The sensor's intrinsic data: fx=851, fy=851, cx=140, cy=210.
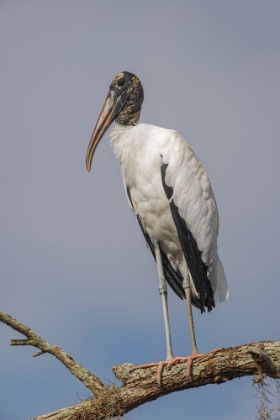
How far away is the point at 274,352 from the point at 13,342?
1.98m

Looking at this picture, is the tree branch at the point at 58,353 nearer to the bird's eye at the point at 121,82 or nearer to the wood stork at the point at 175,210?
the wood stork at the point at 175,210

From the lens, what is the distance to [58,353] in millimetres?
6574

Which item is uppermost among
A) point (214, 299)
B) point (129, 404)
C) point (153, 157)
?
point (153, 157)

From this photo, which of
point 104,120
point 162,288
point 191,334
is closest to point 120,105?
point 104,120

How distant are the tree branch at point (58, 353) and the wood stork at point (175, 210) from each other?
52.7 inches

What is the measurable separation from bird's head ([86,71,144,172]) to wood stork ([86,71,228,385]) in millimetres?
376

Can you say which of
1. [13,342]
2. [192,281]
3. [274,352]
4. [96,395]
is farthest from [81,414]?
[192,281]

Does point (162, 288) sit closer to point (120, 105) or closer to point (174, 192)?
point (174, 192)

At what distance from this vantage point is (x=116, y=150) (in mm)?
8453

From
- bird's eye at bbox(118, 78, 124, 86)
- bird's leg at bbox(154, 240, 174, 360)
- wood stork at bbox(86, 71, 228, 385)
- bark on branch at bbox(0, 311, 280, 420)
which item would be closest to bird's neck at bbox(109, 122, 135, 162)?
wood stork at bbox(86, 71, 228, 385)

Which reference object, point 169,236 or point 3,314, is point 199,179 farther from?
point 3,314

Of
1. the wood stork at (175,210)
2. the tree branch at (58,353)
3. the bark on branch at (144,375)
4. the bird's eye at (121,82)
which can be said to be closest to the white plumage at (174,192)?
the wood stork at (175,210)

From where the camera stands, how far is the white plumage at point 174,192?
8.03 m

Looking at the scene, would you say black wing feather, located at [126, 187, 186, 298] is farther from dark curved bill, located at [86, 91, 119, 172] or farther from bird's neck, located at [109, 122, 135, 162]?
dark curved bill, located at [86, 91, 119, 172]
